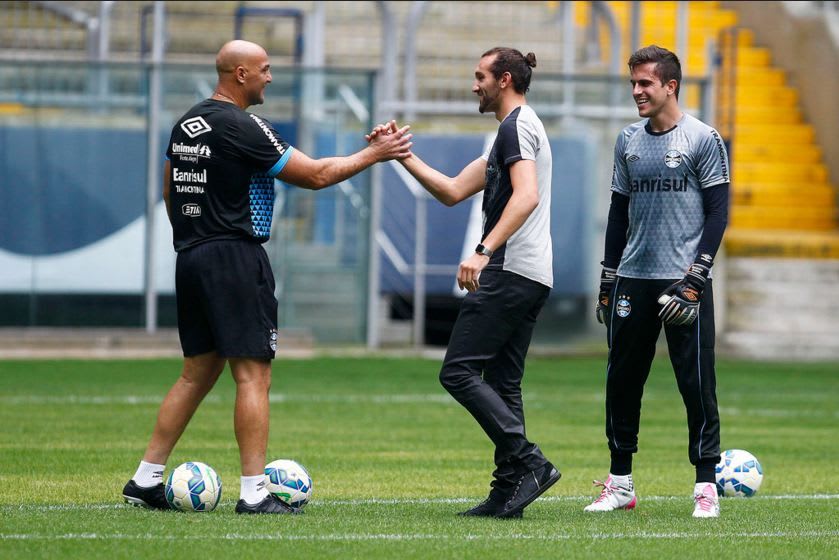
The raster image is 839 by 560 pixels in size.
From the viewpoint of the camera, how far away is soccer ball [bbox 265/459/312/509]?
7562mm

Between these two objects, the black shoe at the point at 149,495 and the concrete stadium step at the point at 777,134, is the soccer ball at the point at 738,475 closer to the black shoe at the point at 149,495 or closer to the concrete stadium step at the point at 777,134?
the black shoe at the point at 149,495

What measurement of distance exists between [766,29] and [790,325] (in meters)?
7.67

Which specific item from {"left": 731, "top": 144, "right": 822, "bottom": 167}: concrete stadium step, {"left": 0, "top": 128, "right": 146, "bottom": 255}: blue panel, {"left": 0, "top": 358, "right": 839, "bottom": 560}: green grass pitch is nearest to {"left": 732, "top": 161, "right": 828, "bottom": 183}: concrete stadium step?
{"left": 731, "top": 144, "right": 822, "bottom": 167}: concrete stadium step

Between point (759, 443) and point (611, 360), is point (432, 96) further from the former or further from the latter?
point (611, 360)

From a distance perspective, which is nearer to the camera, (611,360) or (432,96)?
(611,360)

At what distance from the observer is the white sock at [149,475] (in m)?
7.58

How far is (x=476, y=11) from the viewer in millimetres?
21219

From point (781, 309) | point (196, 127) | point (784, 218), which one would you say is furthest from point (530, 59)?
point (784, 218)

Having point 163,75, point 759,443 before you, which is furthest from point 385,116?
point 759,443

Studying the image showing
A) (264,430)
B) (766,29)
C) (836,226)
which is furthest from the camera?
(766,29)

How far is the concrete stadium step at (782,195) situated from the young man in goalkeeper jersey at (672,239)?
17.0 meters

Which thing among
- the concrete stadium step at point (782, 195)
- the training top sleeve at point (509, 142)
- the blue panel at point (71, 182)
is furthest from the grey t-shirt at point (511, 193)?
the concrete stadium step at point (782, 195)

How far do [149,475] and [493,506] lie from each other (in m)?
1.64

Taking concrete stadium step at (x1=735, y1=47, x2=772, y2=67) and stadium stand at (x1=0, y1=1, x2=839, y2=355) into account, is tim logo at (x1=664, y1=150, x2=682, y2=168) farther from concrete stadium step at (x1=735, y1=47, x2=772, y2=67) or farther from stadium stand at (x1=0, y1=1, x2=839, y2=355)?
concrete stadium step at (x1=735, y1=47, x2=772, y2=67)
